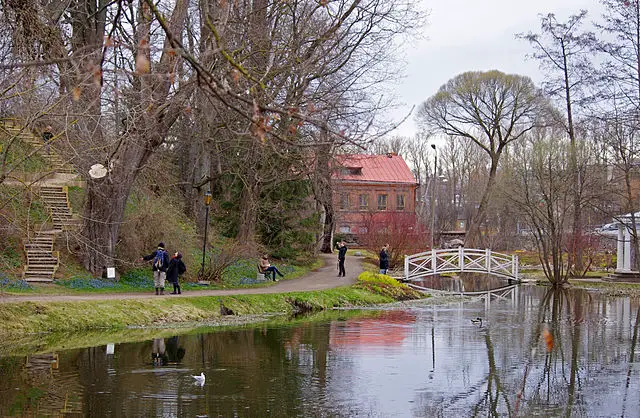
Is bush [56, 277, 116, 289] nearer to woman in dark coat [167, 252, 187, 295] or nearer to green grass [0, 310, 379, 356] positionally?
woman in dark coat [167, 252, 187, 295]

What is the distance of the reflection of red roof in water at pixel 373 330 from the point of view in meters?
17.8

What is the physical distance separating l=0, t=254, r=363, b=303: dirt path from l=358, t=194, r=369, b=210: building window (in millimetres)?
17854

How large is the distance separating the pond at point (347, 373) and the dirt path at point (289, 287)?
12.3 feet

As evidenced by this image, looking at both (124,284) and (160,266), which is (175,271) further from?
(124,284)

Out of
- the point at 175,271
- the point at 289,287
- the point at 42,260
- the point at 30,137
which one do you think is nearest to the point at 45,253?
the point at 42,260

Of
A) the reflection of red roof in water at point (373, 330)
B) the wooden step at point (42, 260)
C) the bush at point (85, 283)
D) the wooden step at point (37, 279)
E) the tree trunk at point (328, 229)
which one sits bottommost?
the reflection of red roof in water at point (373, 330)

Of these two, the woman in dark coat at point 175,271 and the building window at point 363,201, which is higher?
the building window at point 363,201

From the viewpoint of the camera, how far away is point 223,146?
3344 cm

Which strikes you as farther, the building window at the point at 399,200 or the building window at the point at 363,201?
the building window at the point at 399,200

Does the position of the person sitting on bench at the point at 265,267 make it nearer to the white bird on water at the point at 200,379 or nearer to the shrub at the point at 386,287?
the shrub at the point at 386,287

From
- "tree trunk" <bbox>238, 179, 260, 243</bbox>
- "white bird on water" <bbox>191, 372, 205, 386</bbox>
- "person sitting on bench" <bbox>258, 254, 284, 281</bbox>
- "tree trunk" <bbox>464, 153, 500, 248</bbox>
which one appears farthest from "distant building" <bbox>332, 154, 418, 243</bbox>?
"white bird on water" <bbox>191, 372, 205, 386</bbox>

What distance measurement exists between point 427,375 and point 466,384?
871 millimetres

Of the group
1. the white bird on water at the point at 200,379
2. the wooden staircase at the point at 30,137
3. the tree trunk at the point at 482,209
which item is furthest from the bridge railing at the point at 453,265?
the white bird on water at the point at 200,379

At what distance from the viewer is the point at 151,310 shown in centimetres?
2061
